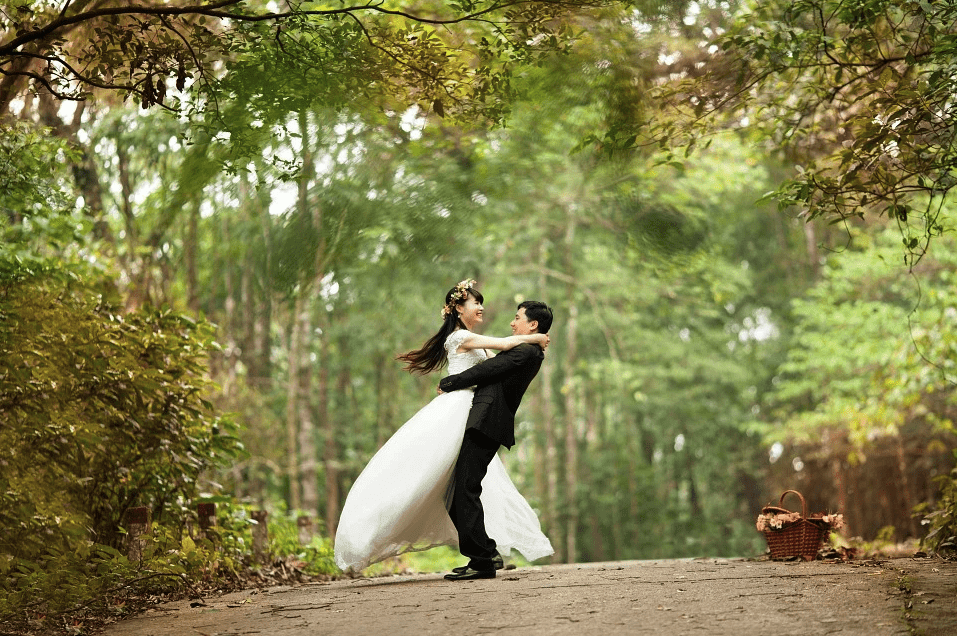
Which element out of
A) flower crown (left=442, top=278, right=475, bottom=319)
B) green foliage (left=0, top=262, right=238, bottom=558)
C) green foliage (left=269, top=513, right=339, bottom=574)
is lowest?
green foliage (left=269, top=513, right=339, bottom=574)

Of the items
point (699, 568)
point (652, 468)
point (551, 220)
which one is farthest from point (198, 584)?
point (652, 468)

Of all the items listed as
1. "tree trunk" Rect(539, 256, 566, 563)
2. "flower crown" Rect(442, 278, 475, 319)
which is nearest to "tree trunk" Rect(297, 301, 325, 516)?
"tree trunk" Rect(539, 256, 566, 563)

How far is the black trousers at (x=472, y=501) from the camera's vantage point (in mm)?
6973

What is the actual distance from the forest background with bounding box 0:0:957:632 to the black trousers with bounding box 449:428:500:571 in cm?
203

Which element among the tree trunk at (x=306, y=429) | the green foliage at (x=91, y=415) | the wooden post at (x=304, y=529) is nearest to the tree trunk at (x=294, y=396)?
the tree trunk at (x=306, y=429)

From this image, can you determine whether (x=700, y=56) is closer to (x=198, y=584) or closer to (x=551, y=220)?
(x=198, y=584)

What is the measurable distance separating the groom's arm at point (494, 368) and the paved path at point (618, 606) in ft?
4.51

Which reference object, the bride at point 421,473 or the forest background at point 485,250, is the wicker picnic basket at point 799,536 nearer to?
the forest background at point 485,250

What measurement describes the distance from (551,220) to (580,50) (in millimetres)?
14083

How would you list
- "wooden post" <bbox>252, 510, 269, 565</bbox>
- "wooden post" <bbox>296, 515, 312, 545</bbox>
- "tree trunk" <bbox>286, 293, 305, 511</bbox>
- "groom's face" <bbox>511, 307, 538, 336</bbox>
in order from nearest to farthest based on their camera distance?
"groom's face" <bbox>511, 307, 538, 336</bbox> < "wooden post" <bbox>252, 510, 269, 565</bbox> < "wooden post" <bbox>296, 515, 312, 545</bbox> < "tree trunk" <bbox>286, 293, 305, 511</bbox>

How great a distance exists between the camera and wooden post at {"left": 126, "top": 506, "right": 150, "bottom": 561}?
7223 mm

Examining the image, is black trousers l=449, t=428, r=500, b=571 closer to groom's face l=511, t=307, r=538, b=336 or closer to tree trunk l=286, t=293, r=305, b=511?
groom's face l=511, t=307, r=538, b=336

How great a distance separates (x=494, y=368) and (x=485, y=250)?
15.1 m

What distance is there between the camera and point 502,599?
5.78m
